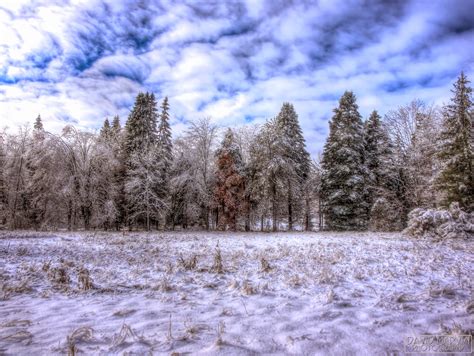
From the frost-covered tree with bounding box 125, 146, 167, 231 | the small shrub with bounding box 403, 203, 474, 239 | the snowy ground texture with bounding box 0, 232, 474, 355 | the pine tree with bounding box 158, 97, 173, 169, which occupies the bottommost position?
the snowy ground texture with bounding box 0, 232, 474, 355

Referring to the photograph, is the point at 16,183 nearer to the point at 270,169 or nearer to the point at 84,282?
the point at 270,169

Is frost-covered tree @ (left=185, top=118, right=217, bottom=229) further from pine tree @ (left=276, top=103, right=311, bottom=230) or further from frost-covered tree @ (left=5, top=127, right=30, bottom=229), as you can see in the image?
frost-covered tree @ (left=5, top=127, right=30, bottom=229)

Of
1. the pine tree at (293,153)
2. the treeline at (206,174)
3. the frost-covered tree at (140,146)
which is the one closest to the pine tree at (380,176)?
the treeline at (206,174)

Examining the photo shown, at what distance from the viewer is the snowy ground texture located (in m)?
3.58

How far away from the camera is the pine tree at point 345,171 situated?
89.9 ft

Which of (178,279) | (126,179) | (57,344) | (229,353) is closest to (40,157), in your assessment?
(126,179)

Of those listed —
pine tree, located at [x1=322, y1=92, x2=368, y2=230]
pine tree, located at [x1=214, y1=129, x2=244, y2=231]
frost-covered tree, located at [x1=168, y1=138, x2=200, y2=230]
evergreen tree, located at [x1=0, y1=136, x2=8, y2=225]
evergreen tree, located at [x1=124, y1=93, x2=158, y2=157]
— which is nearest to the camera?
evergreen tree, located at [x1=0, y1=136, x2=8, y2=225]

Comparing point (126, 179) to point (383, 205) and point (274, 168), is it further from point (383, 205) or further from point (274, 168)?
point (383, 205)

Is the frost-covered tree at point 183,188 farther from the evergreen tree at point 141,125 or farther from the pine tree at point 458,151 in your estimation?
the pine tree at point 458,151

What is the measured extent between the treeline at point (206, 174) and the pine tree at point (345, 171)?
0.34ft

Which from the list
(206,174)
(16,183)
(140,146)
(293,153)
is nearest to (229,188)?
(206,174)

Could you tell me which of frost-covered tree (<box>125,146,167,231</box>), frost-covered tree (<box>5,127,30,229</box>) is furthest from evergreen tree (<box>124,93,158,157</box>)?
frost-covered tree (<box>5,127,30,229</box>)

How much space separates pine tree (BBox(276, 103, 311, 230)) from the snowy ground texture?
19474mm

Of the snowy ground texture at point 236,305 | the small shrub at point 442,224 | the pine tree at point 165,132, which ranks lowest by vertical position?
the snowy ground texture at point 236,305
